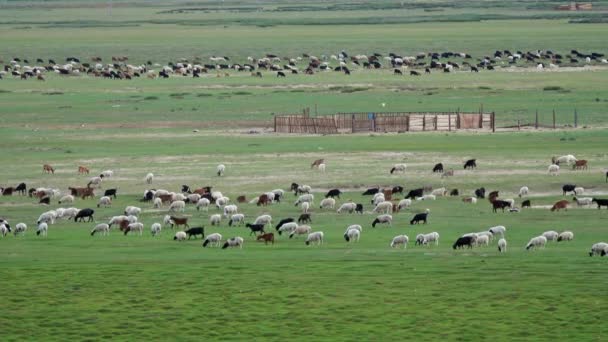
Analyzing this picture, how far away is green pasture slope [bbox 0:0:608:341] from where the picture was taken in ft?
83.5

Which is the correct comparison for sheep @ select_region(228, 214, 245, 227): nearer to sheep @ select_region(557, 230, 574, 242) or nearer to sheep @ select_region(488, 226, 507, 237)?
sheep @ select_region(488, 226, 507, 237)

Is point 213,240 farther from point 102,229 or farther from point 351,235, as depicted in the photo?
point 102,229

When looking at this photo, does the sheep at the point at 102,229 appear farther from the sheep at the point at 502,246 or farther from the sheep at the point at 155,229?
the sheep at the point at 502,246

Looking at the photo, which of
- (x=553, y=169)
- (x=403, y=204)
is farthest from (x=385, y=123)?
(x=403, y=204)

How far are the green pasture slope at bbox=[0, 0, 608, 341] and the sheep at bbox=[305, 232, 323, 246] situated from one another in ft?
0.57

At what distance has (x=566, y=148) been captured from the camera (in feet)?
163

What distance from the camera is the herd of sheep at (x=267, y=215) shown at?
32094mm

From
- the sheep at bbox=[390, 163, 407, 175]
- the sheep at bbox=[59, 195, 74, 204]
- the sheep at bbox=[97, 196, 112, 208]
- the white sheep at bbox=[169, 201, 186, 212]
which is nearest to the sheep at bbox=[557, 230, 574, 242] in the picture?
the white sheep at bbox=[169, 201, 186, 212]

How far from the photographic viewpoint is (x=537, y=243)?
31094mm

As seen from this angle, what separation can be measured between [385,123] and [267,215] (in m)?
21.7

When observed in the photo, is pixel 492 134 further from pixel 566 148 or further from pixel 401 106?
pixel 401 106

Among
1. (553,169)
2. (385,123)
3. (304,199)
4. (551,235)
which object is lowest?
(551,235)

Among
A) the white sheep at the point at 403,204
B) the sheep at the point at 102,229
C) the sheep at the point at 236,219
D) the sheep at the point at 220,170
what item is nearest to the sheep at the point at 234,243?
the sheep at the point at 236,219

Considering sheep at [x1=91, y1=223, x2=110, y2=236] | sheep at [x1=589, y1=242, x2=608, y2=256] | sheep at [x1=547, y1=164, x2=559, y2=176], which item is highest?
sheep at [x1=547, y1=164, x2=559, y2=176]
